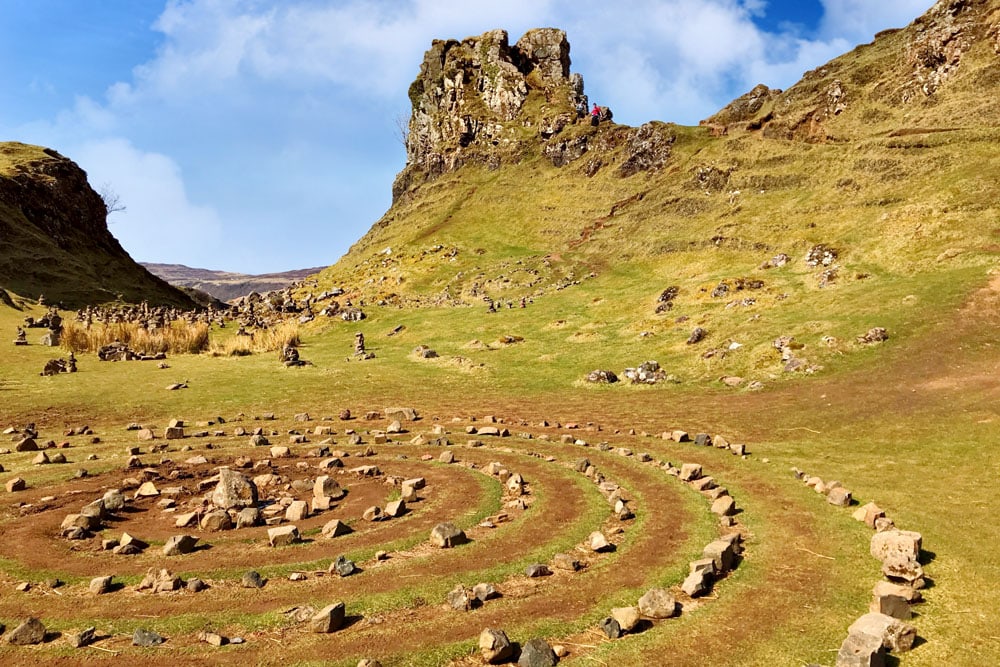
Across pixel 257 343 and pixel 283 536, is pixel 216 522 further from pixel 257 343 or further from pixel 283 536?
pixel 257 343

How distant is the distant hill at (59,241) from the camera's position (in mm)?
79750

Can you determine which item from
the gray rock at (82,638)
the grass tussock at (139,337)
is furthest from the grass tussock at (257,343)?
the gray rock at (82,638)

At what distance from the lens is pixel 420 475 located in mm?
21312

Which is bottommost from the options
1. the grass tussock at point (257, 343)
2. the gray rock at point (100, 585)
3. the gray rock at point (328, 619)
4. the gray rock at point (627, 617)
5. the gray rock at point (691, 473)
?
the gray rock at point (100, 585)

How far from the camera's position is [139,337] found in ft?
171

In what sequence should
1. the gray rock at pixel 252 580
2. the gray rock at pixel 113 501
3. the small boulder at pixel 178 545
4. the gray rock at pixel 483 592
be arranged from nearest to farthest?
the gray rock at pixel 483 592, the gray rock at pixel 252 580, the small boulder at pixel 178 545, the gray rock at pixel 113 501

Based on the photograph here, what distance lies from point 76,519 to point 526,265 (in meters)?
73.8

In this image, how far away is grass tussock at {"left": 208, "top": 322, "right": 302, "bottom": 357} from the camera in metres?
54.1

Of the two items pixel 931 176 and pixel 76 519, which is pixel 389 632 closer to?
pixel 76 519

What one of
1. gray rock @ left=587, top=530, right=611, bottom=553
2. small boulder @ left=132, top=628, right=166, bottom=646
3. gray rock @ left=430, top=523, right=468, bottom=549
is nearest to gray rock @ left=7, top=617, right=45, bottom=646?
small boulder @ left=132, top=628, right=166, bottom=646

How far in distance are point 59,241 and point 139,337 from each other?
66.5 metres

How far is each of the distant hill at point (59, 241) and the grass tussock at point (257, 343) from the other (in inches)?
1429

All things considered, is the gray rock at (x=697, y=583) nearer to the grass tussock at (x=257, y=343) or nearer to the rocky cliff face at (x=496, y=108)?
the grass tussock at (x=257, y=343)

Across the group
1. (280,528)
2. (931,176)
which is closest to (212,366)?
(280,528)
